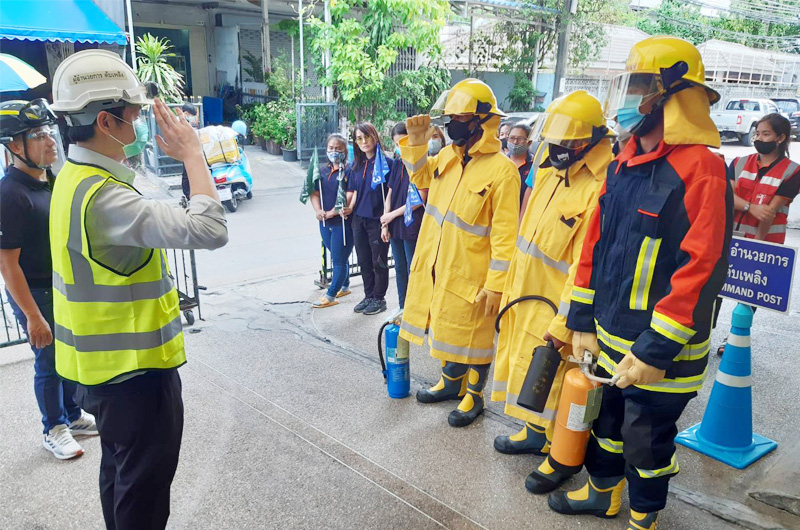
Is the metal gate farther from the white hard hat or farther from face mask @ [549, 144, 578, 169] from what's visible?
the white hard hat

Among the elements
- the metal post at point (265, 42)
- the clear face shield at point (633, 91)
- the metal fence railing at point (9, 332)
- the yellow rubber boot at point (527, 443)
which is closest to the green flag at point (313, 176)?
the metal fence railing at point (9, 332)

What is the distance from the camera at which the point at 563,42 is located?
1903 centimetres

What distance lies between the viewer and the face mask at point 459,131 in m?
3.60

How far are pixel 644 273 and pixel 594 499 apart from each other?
1245 millimetres

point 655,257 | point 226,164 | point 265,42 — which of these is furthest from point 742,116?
point 655,257

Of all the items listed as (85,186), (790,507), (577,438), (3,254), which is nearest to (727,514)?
(790,507)

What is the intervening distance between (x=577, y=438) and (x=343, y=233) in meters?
3.62

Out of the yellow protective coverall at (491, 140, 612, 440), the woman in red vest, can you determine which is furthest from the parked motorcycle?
the woman in red vest

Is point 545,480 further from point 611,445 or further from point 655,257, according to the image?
point 655,257

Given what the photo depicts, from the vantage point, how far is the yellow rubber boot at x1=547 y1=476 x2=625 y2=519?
2.87 metres

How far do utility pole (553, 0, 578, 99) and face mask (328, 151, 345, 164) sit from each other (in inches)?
579

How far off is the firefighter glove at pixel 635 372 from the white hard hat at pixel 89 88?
2.11 meters

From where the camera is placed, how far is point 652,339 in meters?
2.28

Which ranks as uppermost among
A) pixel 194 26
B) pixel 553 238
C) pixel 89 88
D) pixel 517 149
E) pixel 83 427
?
pixel 194 26
